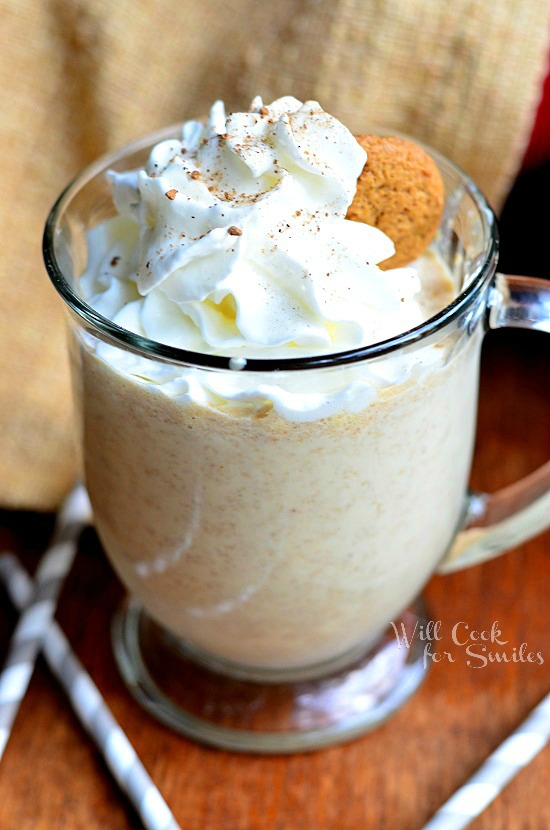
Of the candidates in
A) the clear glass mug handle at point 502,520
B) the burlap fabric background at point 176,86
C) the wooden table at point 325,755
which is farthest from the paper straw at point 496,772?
the burlap fabric background at point 176,86

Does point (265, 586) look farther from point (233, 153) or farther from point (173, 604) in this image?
point (233, 153)

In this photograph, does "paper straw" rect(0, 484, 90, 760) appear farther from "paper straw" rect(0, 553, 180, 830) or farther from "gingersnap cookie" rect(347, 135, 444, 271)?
"gingersnap cookie" rect(347, 135, 444, 271)

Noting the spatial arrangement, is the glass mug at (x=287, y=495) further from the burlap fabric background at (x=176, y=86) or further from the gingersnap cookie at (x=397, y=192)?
the burlap fabric background at (x=176, y=86)

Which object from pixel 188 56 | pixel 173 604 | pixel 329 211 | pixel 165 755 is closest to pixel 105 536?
pixel 173 604

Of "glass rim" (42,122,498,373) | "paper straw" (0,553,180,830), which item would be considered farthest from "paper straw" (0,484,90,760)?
"glass rim" (42,122,498,373)

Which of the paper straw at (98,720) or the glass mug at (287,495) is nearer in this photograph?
the glass mug at (287,495)

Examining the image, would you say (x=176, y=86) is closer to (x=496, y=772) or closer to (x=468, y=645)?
Answer: (x=468, y=645)
